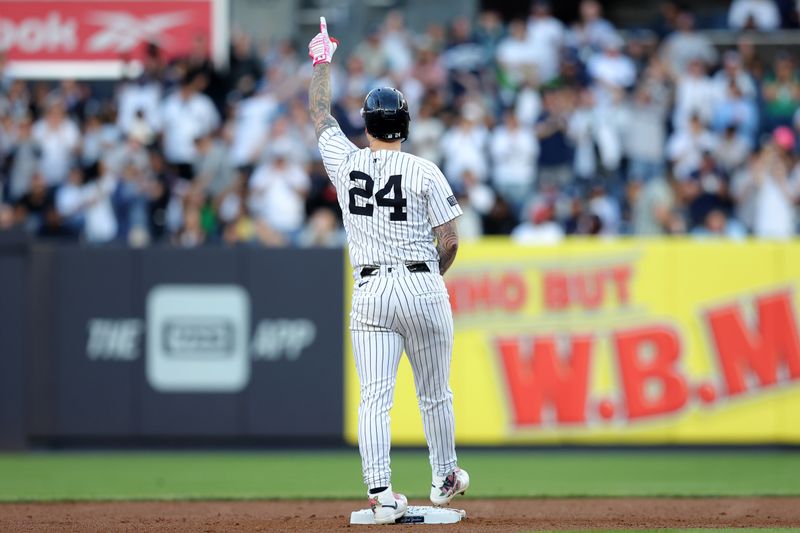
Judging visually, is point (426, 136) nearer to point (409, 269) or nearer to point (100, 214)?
point (100, 214)

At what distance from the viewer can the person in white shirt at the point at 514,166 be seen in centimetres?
1562

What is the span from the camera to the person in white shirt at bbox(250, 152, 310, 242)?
593 inches

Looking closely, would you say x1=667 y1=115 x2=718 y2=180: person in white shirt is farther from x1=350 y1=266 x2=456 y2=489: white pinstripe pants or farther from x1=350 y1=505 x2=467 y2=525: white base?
x1=350 y1=505 x2=467 y2=525: white base

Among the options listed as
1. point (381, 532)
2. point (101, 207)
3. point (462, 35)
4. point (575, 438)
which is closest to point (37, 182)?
point (101, 207)

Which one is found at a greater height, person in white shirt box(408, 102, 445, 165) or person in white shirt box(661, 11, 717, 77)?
person in white shirt box(661, 11, 717, 77)

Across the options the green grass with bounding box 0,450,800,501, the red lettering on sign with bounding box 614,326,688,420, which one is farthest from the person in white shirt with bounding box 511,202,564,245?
the green grass with bounding box 0,450,800,501

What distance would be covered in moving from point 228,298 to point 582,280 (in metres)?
3.65

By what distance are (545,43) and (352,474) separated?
319 inches

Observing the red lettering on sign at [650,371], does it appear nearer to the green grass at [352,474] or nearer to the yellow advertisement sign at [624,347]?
the yellow advertisement sign at [624,347]

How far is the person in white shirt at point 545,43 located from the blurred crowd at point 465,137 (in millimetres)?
25

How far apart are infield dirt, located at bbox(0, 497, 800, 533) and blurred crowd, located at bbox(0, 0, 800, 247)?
17.2 feet

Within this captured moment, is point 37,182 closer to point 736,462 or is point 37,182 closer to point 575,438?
point 575,438

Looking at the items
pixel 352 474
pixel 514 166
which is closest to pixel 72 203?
pixel 514 166

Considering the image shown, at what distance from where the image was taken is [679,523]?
739 cm
